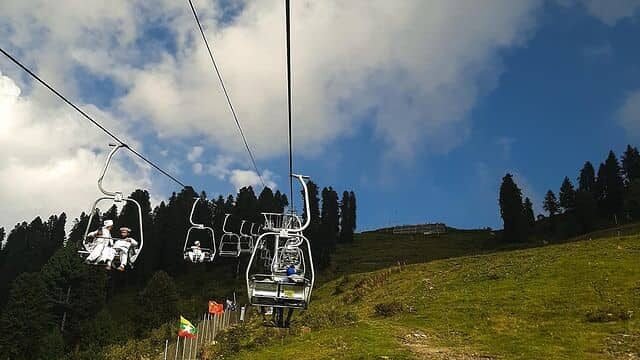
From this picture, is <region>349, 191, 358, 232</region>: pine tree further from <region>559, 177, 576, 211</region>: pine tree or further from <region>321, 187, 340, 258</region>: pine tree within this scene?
<region>559, 177, 576, 211</region>: pine tree

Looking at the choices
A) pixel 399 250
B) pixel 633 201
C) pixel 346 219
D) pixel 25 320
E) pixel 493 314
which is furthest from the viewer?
pixel 346 219

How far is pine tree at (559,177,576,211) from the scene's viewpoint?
133m

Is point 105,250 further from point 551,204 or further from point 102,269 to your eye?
point 551,204

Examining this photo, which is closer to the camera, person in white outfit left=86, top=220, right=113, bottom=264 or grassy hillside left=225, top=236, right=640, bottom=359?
person in white outfit left=86, top=220, right=113, bottom=264

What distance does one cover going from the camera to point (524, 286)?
1548 inches

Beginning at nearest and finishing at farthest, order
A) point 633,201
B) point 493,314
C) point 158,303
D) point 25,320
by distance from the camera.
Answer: point 493,314 < point 25,320 < point 158,303 < point 633,201

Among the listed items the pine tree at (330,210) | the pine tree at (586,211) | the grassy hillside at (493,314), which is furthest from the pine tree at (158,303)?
the pine tree at (586,211)

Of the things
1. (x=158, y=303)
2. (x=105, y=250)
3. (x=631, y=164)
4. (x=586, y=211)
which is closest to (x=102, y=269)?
(x=105, y=250)

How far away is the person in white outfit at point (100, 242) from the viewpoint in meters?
12.9

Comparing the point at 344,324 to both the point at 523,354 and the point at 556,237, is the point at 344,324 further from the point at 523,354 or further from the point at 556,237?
the point at 556,237

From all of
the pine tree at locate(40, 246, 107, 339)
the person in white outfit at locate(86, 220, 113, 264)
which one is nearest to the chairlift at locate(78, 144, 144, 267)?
the person in white outfit at locate(86, 220, 113, 264)

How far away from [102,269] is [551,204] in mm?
146406

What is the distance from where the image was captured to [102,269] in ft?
45.6

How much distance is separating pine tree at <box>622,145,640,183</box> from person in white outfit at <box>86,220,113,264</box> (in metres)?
145
